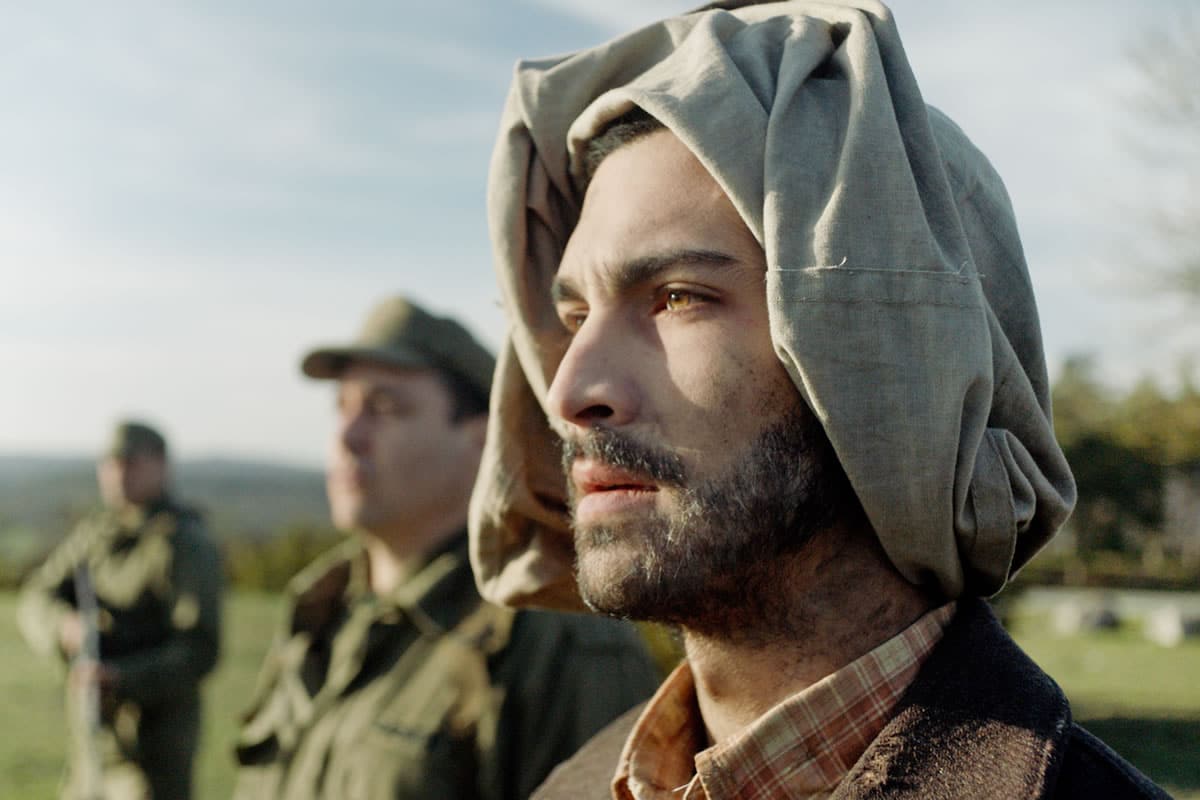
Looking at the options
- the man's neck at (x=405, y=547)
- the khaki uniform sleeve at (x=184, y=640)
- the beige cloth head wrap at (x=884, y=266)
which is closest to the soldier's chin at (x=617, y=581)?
the beige cloth head wrap at (x=884, y=266)

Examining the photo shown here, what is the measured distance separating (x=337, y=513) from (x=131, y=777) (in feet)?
12.3

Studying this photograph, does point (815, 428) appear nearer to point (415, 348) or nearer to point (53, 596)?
point (415, 348)

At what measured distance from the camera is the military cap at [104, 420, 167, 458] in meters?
8.37

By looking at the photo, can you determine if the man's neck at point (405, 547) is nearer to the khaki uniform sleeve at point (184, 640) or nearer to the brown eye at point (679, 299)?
the brown eye at point (679, 299)

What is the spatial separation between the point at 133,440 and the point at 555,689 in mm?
5597

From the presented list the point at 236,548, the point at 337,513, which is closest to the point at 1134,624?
the point at 236,548

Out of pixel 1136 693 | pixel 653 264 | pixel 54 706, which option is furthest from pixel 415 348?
pixel 54 706

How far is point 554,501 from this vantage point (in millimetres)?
2529

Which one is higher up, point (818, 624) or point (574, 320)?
point (574, 320)

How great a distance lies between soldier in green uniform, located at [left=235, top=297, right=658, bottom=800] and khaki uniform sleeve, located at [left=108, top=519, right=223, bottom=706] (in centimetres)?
282

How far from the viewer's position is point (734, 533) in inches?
74.0

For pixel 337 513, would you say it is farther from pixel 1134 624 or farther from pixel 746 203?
pixel 1134 624

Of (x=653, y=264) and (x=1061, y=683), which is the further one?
(x=1061, y=683)

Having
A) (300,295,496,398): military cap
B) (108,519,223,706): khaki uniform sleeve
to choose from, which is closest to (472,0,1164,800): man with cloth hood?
(300,295,496,398): military cap
